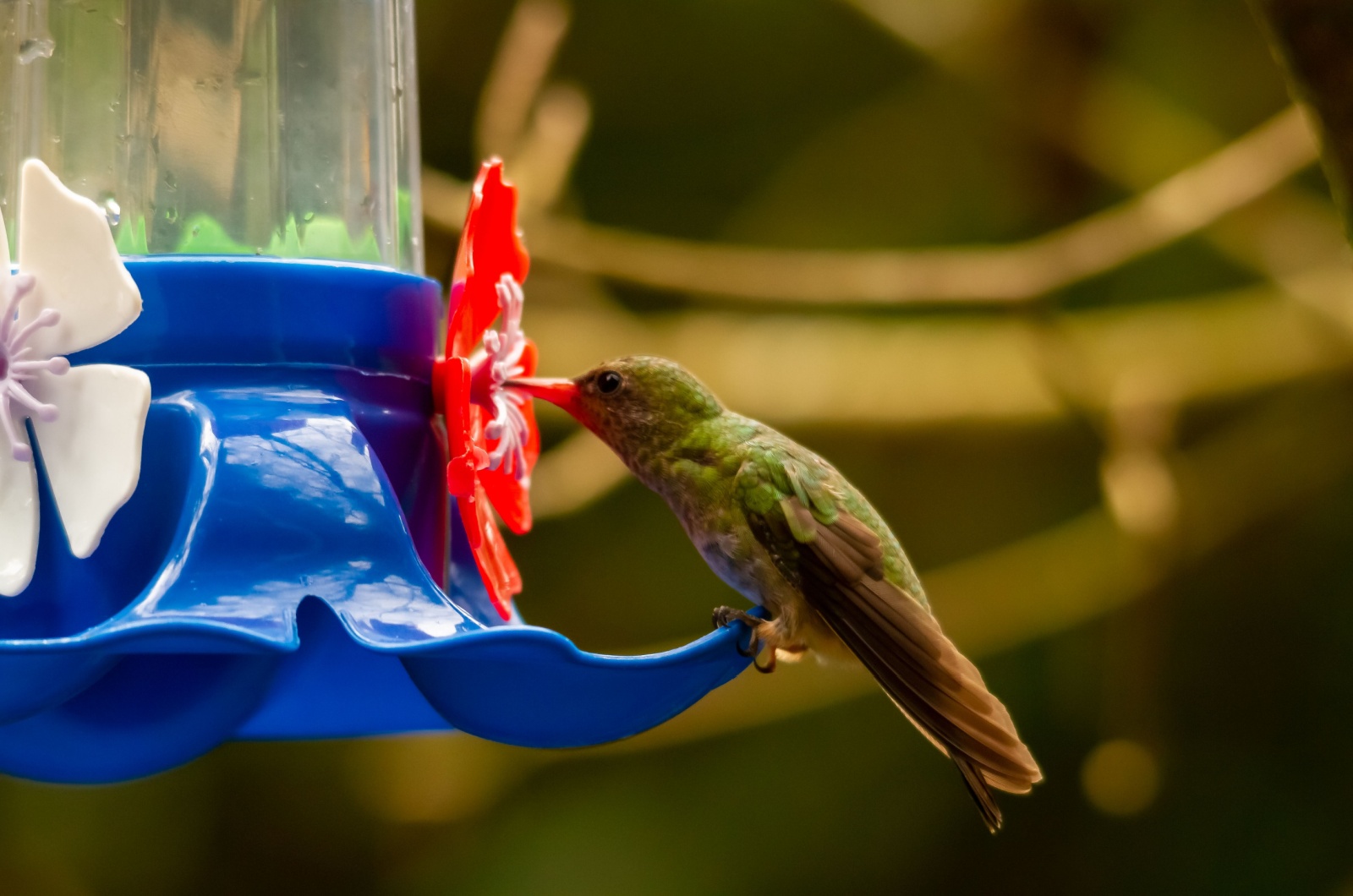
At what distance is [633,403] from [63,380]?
3.13ft

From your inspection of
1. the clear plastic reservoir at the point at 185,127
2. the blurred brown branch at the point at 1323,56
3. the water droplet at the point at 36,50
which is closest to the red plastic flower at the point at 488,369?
the clear plastic reservoir at the point at 185,127

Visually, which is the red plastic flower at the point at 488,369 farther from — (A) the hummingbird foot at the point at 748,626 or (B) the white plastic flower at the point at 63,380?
(B) the white plastic flower at the point at 63,380

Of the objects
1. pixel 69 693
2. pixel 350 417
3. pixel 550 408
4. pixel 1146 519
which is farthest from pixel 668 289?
pixel 69 693

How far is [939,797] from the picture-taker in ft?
17.4

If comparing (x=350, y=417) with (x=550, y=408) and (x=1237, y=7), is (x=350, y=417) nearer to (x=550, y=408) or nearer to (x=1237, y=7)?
(x=550, y=408)

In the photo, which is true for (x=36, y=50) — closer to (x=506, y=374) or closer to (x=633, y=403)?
Result: (x=506, y=374)

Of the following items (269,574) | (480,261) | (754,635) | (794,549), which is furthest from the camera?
(794,549)

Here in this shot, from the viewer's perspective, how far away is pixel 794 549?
209cm

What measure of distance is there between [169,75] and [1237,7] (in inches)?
173

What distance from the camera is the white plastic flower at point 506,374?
1.90 m

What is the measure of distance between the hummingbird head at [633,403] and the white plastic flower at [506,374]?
196mm

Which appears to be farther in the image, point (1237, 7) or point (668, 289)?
point (1237, 7)

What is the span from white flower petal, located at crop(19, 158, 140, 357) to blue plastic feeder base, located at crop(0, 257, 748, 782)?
0.14 m

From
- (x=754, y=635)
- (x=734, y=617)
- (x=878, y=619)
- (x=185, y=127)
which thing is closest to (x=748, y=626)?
(x=754, y=635)
